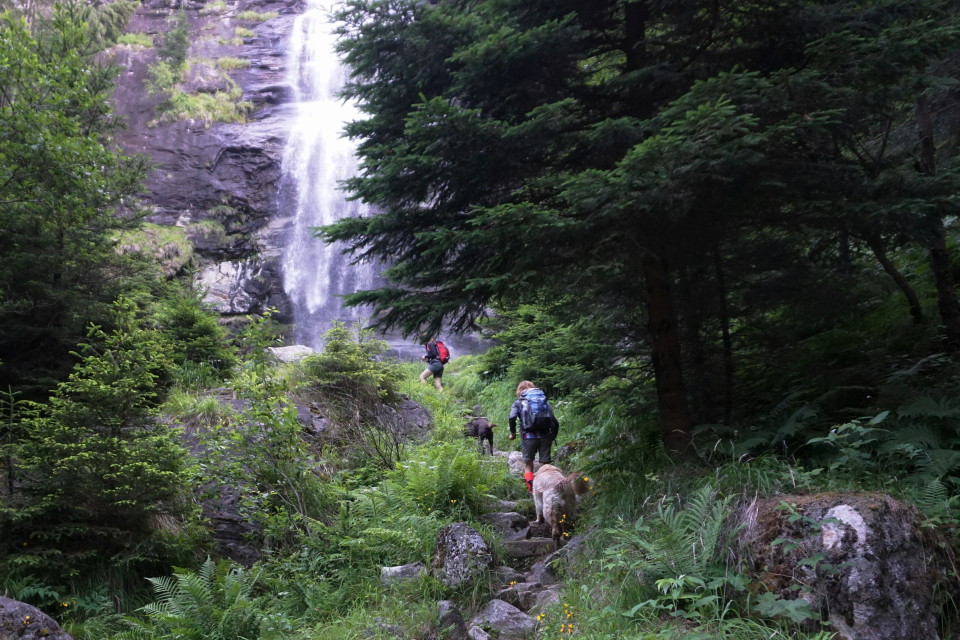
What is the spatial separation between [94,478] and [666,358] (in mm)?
5738

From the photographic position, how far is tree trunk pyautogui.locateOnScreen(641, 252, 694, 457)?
532 centimetres

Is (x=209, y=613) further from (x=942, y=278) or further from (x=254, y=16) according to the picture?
(x=254, y=16)

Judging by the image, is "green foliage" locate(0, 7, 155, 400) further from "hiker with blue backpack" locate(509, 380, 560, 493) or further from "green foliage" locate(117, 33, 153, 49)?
"green foliage" locate(117, 33, 153, 49)

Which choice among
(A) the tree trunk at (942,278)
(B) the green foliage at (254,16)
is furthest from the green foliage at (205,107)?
(A) the tree trunk at (942,278)

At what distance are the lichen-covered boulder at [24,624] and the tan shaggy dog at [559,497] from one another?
4.30 m

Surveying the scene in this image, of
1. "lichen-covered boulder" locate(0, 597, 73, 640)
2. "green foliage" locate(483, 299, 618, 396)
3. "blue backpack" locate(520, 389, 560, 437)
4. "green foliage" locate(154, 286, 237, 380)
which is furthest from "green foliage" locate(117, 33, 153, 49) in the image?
"lichen-covered boulder" locate(0, 597, 73, 640)

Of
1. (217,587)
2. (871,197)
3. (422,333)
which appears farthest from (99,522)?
(871,197)

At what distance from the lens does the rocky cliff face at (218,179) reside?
26625mm

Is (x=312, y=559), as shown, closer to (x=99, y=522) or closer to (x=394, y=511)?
(x=394, y=511)

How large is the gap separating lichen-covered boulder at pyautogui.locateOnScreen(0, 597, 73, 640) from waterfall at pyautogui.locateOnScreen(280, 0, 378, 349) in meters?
21.0

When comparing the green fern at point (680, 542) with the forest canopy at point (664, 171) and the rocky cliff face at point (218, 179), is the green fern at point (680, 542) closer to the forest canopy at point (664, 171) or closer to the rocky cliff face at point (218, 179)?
the forest canopy at point (664, 171)

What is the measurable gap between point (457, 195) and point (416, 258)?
0.76 m

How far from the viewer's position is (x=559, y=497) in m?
5.96

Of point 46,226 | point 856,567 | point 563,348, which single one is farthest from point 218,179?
point 856,567
